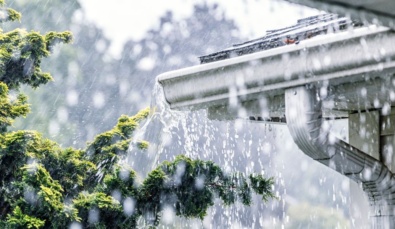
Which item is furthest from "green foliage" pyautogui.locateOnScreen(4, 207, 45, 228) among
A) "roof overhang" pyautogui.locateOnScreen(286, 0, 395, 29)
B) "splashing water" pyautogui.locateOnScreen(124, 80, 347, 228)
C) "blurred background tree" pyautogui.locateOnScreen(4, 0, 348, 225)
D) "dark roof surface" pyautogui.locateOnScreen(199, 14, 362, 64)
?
"blurred background tree" pyautogui.locateOnScreen(4, 0, 348, 225)

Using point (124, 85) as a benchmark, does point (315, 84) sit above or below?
below

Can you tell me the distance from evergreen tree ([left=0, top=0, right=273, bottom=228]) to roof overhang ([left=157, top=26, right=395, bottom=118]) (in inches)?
146

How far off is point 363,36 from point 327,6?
1.36m

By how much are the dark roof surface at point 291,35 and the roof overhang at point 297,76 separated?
153 mm

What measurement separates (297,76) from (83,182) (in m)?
5.99

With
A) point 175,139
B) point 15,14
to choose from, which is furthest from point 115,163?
point 175,139

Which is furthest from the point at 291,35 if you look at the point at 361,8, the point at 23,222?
the point at 23,222

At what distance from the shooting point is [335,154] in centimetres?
463

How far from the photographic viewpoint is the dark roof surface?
463cm

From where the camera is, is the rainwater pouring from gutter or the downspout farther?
the downspout

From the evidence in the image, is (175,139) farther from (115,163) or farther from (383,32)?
(383,32)

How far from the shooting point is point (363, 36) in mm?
4125

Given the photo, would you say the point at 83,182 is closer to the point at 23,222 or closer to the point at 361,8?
the point at 23,222

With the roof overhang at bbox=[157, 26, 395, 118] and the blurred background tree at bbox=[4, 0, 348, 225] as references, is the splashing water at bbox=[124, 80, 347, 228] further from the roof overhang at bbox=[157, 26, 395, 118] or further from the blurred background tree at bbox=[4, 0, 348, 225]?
the roof overhang at bbox=[157, 26, 395, 118]
